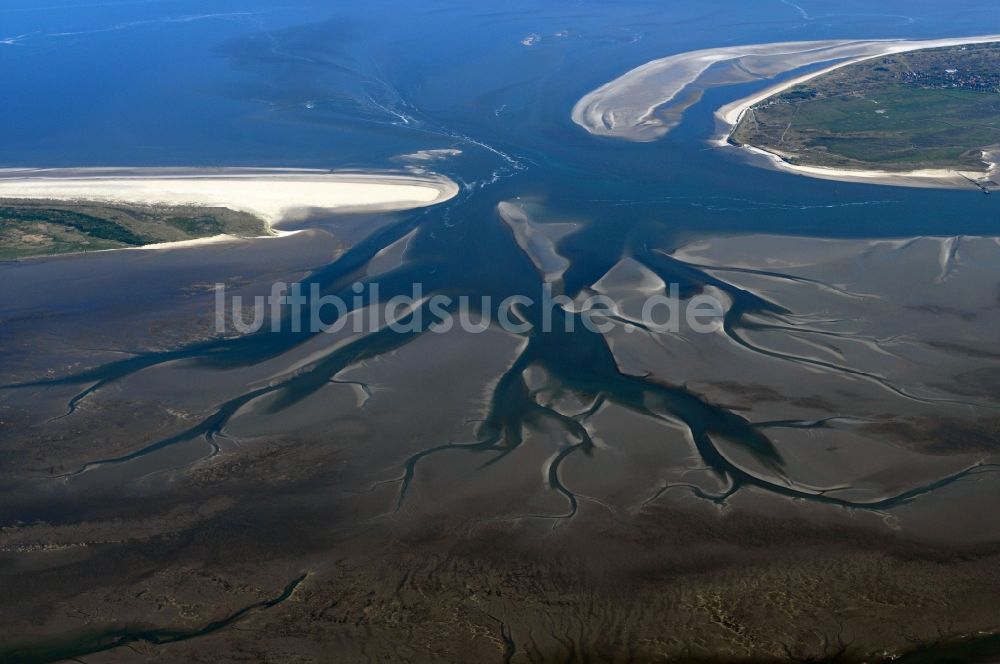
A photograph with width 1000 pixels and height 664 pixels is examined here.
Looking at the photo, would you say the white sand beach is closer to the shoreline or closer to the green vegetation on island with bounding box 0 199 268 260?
the green vegetation on island with bounding box 0 199 268 260

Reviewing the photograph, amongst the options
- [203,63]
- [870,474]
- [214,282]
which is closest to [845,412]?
[870,474]

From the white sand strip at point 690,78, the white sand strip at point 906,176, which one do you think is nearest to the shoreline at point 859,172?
the white sand strip at point 906,176

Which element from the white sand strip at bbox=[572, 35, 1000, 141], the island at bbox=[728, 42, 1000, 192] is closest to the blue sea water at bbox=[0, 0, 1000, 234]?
the white sand strip at bbox=[572, 35, 1000, 141]

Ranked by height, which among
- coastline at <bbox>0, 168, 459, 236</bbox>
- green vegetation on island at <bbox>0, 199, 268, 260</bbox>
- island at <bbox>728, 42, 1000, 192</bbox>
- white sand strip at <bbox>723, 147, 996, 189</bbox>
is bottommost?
green vegetation on island at <bbox>0, 199, 268, 260</bbox>

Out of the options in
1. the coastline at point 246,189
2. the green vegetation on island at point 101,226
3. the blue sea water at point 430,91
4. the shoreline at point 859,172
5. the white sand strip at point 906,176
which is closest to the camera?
the green vegetation on island at point 101,226

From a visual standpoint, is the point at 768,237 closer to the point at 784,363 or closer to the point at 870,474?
the point at 784,363

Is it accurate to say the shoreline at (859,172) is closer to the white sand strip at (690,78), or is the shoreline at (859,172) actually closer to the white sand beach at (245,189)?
the white sand strip at (690,78)

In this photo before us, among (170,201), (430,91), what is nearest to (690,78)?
(430,91)
